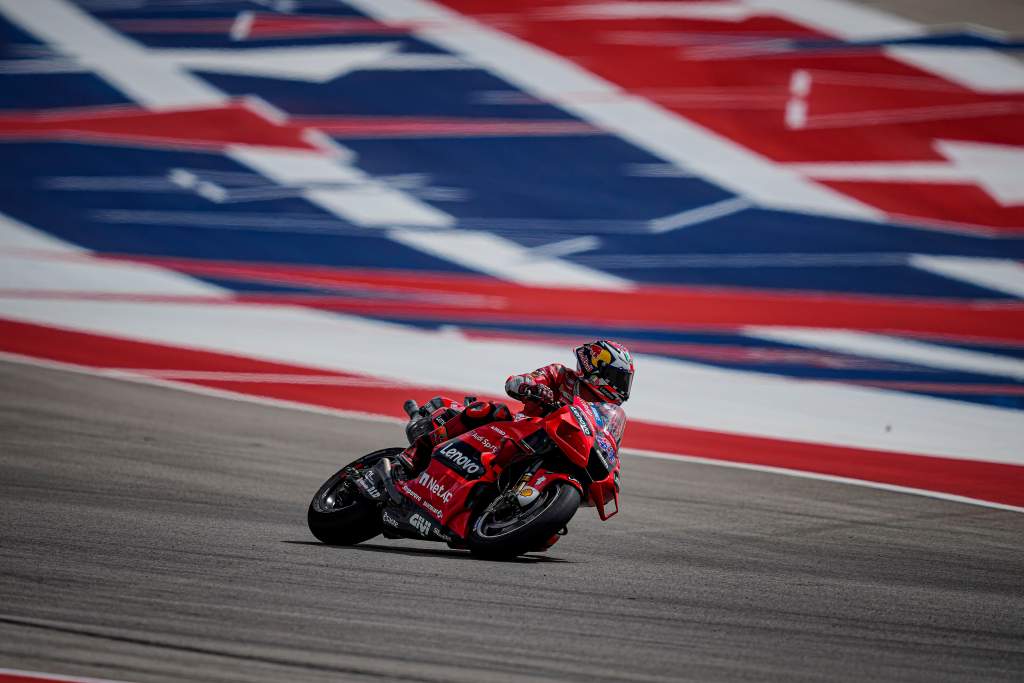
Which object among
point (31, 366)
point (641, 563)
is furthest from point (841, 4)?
point (641, 563)

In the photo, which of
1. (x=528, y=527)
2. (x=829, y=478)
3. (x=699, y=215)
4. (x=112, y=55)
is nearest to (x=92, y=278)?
(x=112, y=55)

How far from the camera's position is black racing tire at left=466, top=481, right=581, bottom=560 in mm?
7887

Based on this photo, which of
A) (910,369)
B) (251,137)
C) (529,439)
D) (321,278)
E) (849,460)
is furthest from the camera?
(251,137)

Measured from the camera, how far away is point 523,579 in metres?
7.53

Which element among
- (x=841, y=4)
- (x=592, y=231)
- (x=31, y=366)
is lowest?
(x=31, y=366)

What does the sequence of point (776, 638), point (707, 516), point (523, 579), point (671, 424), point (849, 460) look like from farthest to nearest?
point (671, 424)
point (849, 460)
point (707, 516)
point (523, 579)
point (776, 638)

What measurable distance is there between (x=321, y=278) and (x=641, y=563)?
14.6m

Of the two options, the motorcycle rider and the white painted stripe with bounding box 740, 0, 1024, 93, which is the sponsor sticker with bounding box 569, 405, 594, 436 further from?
the white painted stripe with bounding box 740, 0, 1024, 93

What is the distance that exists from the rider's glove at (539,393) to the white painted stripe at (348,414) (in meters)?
5.64

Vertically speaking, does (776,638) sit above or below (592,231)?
below

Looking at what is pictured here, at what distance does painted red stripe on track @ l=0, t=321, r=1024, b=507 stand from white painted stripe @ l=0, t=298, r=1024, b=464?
376mm

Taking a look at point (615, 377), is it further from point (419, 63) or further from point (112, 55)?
point (112, 55)

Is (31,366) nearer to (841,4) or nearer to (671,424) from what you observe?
(671,424)

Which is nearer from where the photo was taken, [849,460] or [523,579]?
[523,579]
